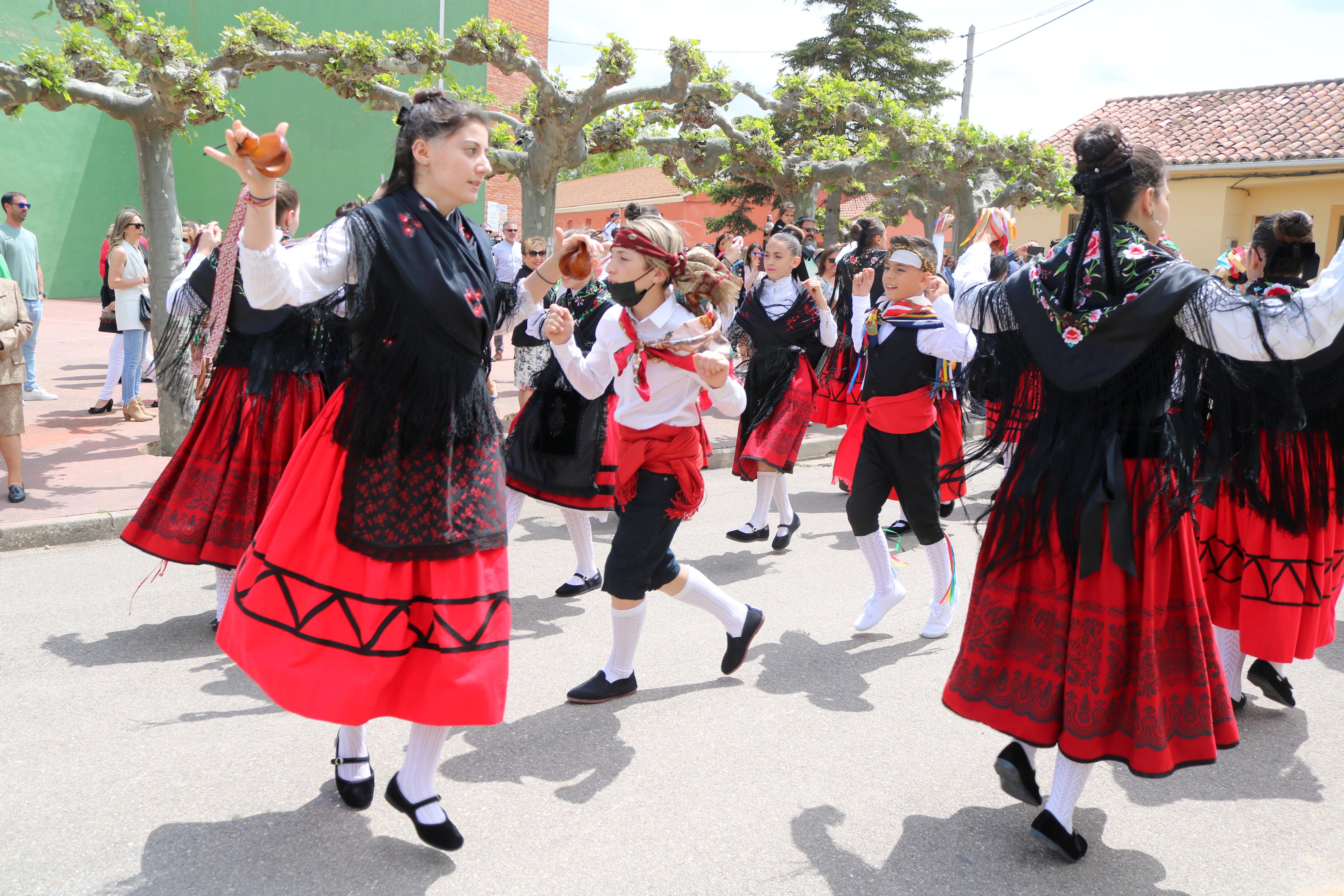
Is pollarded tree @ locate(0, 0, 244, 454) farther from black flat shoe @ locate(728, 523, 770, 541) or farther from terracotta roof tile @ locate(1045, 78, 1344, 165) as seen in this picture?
terracotta roof tile @ locate(1045, 78, 1344, 165)

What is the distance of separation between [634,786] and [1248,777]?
6.72ft

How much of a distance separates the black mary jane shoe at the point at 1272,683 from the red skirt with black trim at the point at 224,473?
390 centimetres

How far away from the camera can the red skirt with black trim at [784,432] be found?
5.84 metres

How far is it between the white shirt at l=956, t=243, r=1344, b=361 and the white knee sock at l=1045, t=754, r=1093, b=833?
1152 mm

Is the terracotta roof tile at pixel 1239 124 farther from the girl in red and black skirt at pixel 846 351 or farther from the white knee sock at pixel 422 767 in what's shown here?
the white knee sock at pixel 422 767

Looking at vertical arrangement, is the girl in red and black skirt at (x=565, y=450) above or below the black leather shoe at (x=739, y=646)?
above

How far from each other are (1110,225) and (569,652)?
2.69m

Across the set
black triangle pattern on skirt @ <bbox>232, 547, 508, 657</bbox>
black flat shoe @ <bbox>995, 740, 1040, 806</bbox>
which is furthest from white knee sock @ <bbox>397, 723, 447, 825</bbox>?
black flat shoe @ <bbox>995, 740, 1040, 806</bbox>

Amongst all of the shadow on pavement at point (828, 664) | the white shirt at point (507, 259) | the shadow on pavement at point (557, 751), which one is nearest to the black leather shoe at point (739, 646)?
the shadow on pavement at point (828, 664)

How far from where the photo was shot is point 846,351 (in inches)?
283

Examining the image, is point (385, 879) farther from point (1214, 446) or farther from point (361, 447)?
point (1214, 446)

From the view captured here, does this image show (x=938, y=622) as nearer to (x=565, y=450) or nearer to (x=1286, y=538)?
(x=1286, y=538)

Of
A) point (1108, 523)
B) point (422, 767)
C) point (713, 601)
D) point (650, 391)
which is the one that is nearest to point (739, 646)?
point (713, 601)

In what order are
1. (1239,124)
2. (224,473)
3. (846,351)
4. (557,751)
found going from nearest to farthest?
(557,751) < (224,473) < (846,351) < (1239,124)
